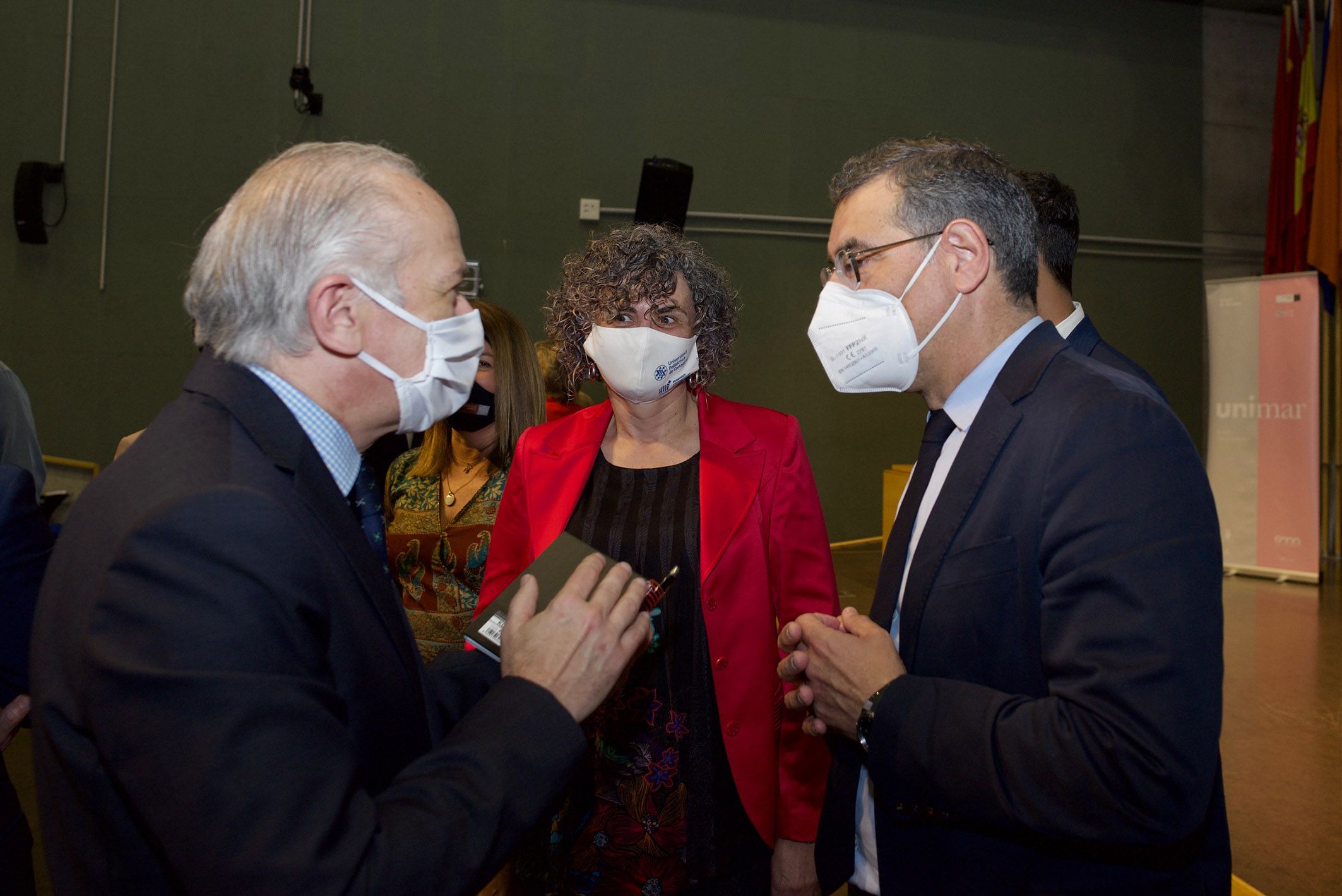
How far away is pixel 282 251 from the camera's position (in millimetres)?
1020

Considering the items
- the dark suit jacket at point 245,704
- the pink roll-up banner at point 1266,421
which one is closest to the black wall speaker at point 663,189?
the dark suit jacket at point 245,704

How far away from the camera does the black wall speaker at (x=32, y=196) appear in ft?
18.8

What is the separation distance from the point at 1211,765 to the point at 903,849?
46cm

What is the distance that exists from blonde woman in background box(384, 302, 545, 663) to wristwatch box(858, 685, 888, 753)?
1292mm

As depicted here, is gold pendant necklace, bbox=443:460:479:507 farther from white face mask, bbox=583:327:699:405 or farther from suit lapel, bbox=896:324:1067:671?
suit lapel, bbox=896:324:1067:671

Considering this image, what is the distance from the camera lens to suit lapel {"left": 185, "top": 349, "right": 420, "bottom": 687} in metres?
0.95

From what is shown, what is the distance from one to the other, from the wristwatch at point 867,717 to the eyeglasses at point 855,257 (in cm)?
67

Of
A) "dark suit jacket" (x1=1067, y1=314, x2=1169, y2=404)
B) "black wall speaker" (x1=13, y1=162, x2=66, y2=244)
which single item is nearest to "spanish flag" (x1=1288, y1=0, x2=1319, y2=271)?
"dark suit jacket" (x1=1067, y1=314, x2=1169, y2=404)

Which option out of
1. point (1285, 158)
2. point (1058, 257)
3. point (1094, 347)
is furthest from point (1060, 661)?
point (1285, 158)

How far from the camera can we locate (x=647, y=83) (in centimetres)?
659

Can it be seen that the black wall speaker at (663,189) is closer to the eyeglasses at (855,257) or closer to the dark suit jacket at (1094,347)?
the dark suit jacket at (1094,347)

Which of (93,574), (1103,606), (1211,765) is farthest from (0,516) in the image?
(1211,765)

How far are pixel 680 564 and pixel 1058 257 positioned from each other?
1369 mm

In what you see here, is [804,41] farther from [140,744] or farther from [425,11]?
[140,744]
